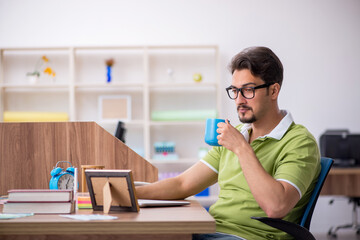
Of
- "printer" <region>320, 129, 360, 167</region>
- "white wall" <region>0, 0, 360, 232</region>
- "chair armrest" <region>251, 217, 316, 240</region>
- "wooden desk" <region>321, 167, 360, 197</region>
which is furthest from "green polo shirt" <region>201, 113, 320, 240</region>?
"white wall" <region>0, 0, 360, 232</region>

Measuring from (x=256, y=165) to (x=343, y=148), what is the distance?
3.40 m

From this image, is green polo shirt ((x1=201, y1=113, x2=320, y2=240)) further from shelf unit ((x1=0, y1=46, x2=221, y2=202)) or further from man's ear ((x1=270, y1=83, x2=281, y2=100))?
shelf unit ((x1=0, y1=46, x2=221, y2=202))

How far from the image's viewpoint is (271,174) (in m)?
1.72

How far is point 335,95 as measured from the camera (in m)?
5.28

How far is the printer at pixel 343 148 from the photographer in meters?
4.67

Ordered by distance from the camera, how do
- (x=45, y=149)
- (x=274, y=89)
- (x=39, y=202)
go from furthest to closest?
(x=45, y=149), (x=274, y=89), (x=39, y=202)

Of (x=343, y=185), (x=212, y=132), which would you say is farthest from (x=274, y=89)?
(x=343, y=185)

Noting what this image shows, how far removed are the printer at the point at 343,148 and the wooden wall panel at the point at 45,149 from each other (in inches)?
124

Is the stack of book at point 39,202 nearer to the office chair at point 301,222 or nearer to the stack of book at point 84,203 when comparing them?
the stack of book at point 84,203

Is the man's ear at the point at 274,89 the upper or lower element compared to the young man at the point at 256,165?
upper

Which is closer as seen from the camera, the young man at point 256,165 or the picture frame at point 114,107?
the young man at point 256,165

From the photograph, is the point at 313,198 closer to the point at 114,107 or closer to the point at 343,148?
the point at 343,148

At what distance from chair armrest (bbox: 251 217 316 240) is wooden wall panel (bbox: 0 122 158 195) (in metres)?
0.81

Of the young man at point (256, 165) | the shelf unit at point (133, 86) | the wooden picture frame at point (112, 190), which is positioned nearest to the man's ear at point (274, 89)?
the young man at point (256, 165)
